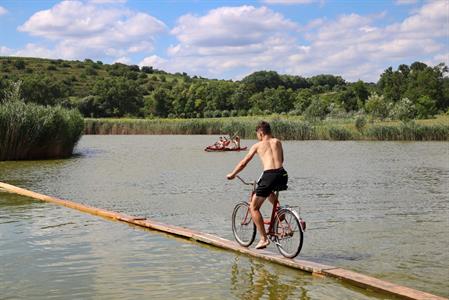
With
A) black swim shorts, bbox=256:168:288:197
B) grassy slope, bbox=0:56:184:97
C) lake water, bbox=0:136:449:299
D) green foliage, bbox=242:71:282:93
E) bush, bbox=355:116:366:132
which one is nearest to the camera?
lake water, bbox=0:136:449:299

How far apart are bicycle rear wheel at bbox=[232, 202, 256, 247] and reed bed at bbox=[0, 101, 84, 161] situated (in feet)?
77.3

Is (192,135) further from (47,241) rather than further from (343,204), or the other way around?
(47,241)

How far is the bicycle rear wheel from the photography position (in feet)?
29.1

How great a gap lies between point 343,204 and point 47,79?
9339 centimetres

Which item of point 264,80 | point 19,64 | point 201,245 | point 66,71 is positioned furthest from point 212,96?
point 201,245

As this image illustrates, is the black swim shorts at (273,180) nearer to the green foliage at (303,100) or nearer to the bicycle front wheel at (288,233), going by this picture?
the bicycle front wheel at (288,233)

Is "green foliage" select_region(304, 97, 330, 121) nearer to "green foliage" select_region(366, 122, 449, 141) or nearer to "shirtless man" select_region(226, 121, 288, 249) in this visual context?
"green foliage" select_region(366, 122, 449, 141)

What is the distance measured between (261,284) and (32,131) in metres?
26.5

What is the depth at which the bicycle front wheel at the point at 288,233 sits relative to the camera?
26.0 feet

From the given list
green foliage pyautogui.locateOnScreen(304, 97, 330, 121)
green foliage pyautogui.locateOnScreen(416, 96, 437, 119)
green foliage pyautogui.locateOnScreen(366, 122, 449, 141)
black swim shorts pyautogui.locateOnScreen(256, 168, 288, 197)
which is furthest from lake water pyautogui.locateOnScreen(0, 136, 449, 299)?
green foliage pyautogui.locateOnScreen(416, 96, 437, 119)

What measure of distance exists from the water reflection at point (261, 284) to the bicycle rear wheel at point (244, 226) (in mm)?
931

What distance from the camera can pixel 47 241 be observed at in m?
9.65

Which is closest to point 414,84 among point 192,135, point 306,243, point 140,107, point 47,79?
point 140,107

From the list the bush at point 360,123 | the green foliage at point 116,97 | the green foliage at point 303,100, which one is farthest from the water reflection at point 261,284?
the green foliage at point 116,97
